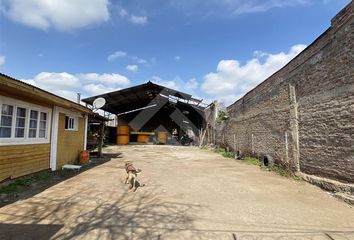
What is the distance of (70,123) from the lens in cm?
1006

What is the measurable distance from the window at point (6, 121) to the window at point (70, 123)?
3287 mm

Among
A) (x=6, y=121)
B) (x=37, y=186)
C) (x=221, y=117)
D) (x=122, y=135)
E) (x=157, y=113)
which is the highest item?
(x=157, y=113)

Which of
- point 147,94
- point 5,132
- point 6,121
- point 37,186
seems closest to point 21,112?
point 6,121

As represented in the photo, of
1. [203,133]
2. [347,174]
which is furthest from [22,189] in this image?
[203,133]

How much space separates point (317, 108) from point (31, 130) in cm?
809

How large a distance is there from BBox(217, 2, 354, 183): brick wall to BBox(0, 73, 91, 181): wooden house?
739 centimetres

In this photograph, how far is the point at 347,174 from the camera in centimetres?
587

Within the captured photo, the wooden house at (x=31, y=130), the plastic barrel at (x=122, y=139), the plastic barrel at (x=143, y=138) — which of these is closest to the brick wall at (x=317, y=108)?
the wooden house at (x=31, y=130)

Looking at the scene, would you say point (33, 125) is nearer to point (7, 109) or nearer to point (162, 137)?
point (7, 109)

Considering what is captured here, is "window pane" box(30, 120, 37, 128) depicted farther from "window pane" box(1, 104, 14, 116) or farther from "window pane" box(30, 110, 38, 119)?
"window pane" box(1, 104, 14, 116)

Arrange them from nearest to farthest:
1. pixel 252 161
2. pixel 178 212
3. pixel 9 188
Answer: pixel 178 212, pixel 9 188, pixel 252 161

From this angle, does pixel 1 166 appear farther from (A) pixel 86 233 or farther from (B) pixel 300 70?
(B) pixel 300 70

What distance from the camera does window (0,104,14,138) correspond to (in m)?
6.03

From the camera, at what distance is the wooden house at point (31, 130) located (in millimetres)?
6039
